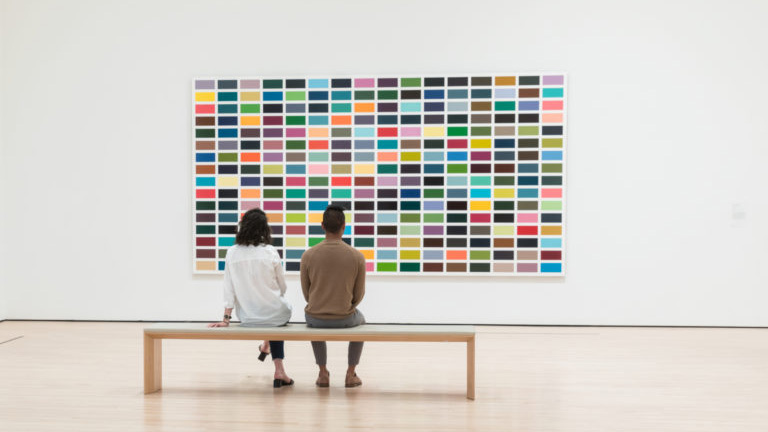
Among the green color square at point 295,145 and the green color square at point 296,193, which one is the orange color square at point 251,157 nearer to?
the green color square at point 295,145

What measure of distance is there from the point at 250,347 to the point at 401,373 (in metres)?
1.73

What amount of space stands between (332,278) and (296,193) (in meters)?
3.09

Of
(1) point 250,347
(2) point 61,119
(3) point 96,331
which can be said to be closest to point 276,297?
(1) point 250,347

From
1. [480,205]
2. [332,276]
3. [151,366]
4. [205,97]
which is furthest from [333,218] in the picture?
[205,97]

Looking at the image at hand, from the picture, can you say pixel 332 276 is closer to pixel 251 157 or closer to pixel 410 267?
pixel 410 267

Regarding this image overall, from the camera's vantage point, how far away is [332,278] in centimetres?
480

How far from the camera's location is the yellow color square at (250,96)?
7.77 meters

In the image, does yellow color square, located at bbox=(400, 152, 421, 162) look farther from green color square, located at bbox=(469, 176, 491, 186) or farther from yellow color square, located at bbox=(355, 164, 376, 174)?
green color square, located at bbox=(469, 176, 491, 186)

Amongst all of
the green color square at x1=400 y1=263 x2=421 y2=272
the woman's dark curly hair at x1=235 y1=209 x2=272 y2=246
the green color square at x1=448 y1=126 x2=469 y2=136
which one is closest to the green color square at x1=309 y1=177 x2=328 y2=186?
the green color square at x1=400 y1=263 x2=421 y2=272

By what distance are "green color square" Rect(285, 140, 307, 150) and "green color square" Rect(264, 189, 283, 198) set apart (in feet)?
1.54

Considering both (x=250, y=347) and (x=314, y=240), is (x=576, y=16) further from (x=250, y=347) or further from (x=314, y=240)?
(x=250, y=347)

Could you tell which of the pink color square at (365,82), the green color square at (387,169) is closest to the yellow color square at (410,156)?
the green color square at (387,169)

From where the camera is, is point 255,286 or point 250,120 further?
point 250,120

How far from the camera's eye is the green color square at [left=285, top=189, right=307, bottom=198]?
7.75 metres
